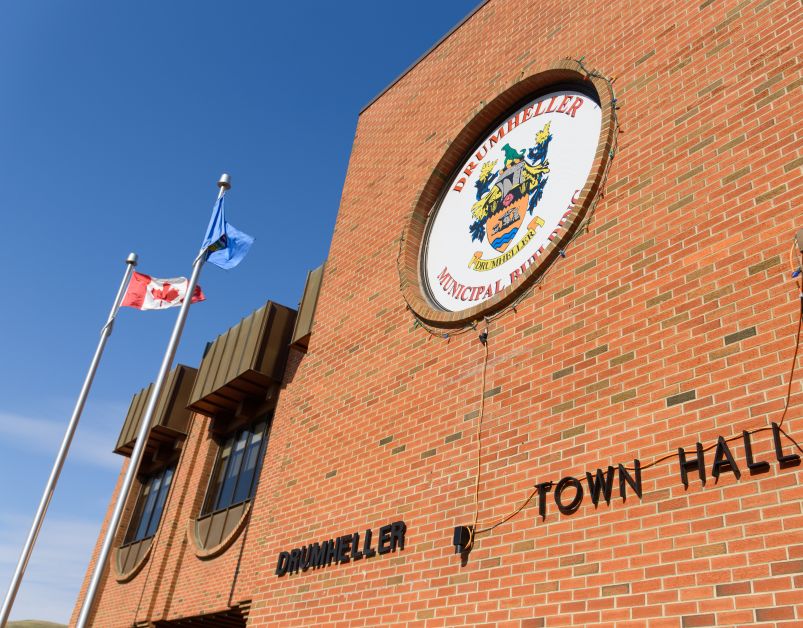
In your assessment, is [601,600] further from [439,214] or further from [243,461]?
[243,461]

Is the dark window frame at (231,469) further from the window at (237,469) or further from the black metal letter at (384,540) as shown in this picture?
the black metal letter at (384,540)

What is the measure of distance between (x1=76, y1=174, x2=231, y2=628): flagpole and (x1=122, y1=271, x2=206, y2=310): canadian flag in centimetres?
106

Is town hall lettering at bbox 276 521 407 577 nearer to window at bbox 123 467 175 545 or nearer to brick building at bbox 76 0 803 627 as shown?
brick building at bbox 76 0 803 627

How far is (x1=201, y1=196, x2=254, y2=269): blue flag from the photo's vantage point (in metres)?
10.7

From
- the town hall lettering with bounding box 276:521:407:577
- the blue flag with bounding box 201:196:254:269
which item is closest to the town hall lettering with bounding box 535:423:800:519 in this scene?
the town hall lettering with bounding box 276:521:407:577

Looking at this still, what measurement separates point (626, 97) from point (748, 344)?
2.84 m

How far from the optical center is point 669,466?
4.68 m

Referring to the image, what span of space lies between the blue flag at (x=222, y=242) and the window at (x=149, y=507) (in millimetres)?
6106

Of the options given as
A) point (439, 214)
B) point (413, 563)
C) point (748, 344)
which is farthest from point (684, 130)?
point (413, 563)

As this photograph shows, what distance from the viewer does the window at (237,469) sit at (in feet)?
40.1

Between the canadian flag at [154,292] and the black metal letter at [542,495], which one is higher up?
the canadian flag at [154,292]

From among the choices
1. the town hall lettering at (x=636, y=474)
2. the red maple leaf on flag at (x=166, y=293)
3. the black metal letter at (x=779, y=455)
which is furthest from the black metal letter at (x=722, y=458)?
the red maple leaf on flag at (x=166, y=293)

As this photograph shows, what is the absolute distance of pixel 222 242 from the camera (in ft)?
35.4

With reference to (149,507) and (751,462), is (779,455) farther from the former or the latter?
(149,507)
